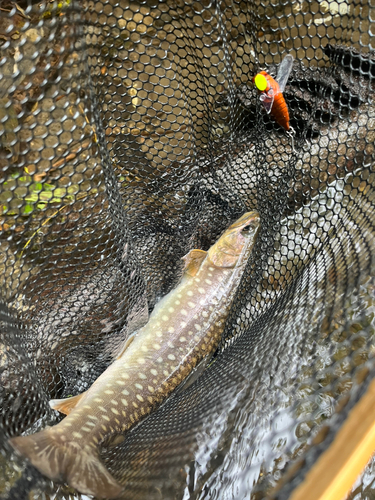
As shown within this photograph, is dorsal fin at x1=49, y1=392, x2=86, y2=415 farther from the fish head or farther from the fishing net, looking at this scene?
the fish head

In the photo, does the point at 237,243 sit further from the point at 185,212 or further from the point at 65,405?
the point at 65,405

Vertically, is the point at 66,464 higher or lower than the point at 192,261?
lower

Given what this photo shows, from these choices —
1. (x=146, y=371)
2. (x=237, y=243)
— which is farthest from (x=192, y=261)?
(x=146, y=371)

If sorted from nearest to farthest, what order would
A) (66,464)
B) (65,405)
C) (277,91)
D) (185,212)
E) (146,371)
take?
(66,464)
(65,405)
(146,371)
(277,91)
(185,212)

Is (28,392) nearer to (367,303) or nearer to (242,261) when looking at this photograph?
(242,261)

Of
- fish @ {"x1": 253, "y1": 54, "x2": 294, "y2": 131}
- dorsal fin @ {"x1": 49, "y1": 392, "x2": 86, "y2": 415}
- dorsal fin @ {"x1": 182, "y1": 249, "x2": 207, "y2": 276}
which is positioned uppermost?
fish @ {"x1": 253, "y1": 54, "x2": 294, "y2": 131}

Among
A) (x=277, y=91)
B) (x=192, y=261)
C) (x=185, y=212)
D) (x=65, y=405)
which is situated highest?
(x=277, y=91)

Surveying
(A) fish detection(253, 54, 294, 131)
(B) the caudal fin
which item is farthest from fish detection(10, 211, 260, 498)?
(A) fish detection(253, 54, 294, 131)
